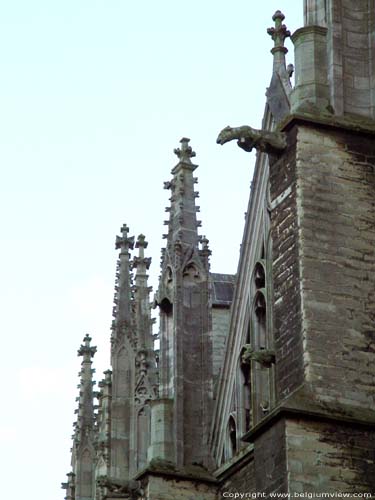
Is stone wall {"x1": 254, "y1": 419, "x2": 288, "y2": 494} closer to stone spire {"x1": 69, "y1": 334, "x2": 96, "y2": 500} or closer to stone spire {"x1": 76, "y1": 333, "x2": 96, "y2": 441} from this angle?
stone spire {"x1": 69, "y1": 334, "x2": 96, "y2": 500}

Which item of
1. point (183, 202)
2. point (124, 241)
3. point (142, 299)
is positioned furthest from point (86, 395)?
point (183, 202)

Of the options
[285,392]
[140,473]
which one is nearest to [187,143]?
[140,473]

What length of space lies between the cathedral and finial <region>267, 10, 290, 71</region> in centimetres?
2

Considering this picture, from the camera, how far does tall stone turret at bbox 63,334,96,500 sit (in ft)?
A: 123

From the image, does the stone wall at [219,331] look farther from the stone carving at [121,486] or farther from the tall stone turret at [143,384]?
the stone carving at [121,486]

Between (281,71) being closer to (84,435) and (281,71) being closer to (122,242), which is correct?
(122,242)

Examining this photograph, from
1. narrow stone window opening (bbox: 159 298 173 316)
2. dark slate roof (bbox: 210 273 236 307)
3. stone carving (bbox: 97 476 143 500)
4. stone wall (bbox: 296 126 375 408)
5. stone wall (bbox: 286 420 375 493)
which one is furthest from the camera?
dark slate roof (bbox: 210 273 236 307)

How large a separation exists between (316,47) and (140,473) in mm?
7093

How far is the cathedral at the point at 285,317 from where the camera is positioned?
70.7ft

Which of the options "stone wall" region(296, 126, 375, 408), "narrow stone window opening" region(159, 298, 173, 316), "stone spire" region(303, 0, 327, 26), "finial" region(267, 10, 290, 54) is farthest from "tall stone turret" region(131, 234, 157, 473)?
"stone wall" region(296, 126, 375, 408)

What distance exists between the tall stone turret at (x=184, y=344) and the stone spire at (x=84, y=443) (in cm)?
919

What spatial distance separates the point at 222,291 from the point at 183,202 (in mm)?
5159

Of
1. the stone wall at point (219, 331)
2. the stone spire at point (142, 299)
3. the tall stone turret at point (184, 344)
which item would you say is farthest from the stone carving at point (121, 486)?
the stone spire at point (142, 299)

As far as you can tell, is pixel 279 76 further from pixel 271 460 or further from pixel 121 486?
Result: pixel 121 486
